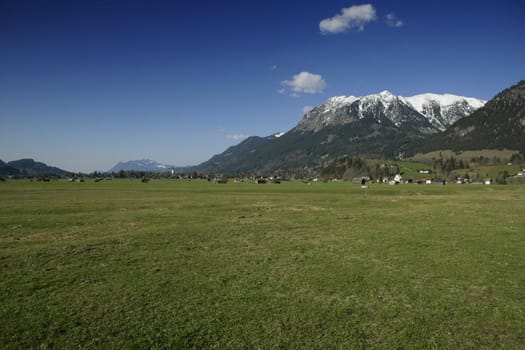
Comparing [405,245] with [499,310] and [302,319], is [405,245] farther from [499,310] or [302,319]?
[302,319]

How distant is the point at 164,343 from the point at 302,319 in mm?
4112

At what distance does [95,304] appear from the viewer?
1041 cm

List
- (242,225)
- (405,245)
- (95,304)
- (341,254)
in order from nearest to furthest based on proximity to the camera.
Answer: (95,304) → (341,254) → (405,245) → (242,225)

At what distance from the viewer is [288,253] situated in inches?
696

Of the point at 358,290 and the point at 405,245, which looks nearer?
the point at 358,290

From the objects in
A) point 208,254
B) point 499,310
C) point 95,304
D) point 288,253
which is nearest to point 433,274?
point 499,310

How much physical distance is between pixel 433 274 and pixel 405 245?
6.04 metres

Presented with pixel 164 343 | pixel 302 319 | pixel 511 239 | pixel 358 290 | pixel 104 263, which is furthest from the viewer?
pixel 511 239

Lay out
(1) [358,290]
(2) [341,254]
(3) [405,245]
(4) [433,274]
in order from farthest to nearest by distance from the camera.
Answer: (3) [405,245] → (2) [341,254] → (4) [433,274] → (1) [358,290]

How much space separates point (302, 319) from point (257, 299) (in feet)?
6.81

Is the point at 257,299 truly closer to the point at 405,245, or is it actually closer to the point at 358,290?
the point at 358,290

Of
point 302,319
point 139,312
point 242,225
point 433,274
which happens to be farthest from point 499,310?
point 242,225

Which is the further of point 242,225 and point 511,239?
point 242,225

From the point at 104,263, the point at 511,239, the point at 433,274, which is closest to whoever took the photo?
the point at 433,274
